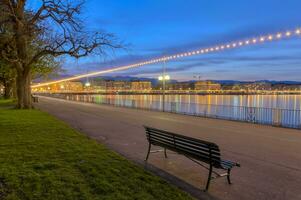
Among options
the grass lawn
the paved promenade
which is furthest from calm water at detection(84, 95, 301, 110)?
the grass lawn

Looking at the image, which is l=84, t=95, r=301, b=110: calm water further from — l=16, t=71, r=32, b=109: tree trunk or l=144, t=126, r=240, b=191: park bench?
l=144, t=126, r=240, b=191: park bench

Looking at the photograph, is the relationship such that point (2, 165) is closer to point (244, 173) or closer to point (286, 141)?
point (244, 173)

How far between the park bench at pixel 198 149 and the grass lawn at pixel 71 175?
34.6 inches

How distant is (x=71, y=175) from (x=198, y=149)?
8.57 feet

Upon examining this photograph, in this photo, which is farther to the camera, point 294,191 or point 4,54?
point 4,54

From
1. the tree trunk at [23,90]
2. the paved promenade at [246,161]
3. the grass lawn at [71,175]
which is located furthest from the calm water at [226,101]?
the grass lawn at [71,175]

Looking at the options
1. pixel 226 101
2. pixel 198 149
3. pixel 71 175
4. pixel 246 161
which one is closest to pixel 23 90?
pixel 71 175

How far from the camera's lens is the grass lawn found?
4887 mm

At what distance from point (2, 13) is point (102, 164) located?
521 inches

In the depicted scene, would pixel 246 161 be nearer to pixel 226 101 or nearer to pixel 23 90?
pixel 23 90

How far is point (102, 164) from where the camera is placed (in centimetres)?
678

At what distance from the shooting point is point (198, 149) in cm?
586

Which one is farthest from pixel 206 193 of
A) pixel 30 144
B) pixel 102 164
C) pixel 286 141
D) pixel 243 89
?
pixel 243 89

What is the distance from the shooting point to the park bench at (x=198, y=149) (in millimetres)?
5480
